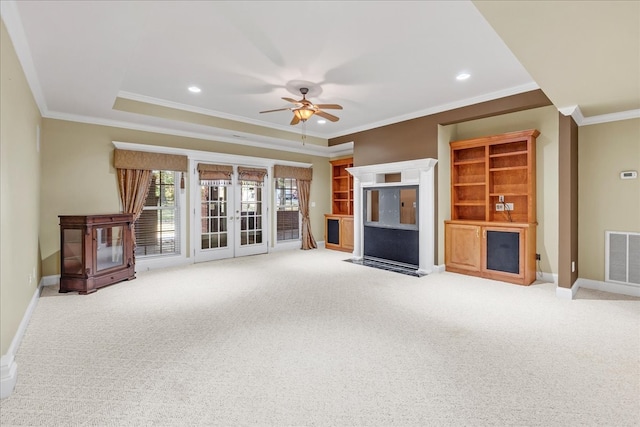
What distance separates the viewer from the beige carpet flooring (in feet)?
6.09

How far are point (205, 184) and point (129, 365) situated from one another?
453 cm

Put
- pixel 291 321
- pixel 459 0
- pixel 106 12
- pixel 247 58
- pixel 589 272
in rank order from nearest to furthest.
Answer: pixel 106 12
pixel 459 0
pixel 291 321
pixel 247 58
pixel 589 272

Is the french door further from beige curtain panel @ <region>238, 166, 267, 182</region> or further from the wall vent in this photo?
the wall vent

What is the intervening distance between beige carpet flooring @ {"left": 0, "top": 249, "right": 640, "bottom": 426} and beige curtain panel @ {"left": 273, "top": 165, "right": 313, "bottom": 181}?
12.8 ft

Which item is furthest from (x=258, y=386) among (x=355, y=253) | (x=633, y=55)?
(x=355, y=253)

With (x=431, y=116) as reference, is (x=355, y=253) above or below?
below

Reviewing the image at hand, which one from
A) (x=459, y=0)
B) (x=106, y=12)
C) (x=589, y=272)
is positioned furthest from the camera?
(x=589, y=272)

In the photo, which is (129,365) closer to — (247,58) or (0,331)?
(0,331)

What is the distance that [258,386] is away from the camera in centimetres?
211

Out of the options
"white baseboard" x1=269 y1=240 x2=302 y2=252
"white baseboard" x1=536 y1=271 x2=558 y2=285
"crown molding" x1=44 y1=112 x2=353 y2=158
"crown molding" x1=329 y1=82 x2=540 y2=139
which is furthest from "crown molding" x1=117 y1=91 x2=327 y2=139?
"white baseboard" x1=536 y1=271 x2=558 y2=285

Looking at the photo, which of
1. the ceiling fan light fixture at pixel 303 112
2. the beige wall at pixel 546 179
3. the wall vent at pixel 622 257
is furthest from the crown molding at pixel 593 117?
the ceiling fan light fixture at pixel 303 112

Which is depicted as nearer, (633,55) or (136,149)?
(633,55)

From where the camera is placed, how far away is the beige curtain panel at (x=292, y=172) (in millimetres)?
7582

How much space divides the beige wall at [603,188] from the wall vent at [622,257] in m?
0.07
